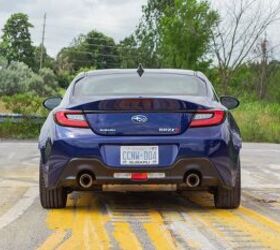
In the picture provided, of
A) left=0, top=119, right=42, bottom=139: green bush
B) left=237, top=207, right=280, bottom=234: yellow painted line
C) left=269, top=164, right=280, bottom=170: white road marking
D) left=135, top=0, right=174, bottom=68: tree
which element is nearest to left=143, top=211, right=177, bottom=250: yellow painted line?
left=237, top=207, right=280, bottom=234: yellow painted line

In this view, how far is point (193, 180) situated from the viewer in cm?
666

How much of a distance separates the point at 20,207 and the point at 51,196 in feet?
1.33

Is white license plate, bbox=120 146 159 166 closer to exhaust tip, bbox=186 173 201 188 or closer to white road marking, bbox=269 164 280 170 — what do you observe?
exhaust tip, bbox=186 173 201 188

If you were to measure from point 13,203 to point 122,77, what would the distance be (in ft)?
5.70

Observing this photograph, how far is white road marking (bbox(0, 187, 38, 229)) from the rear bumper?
1.97 ft

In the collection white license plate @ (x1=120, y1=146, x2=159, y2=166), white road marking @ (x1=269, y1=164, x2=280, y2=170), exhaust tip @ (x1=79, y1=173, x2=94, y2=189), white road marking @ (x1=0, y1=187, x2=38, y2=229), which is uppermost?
white license plate @ (x1=120, y1=146, x2=159, y2=166)

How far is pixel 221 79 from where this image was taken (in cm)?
3778

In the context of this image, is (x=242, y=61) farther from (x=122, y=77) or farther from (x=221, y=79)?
(x=122, y=77)

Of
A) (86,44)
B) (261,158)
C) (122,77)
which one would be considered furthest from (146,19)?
(122,77)

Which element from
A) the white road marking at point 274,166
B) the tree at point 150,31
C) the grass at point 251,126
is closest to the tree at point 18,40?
the tree at point 150,31

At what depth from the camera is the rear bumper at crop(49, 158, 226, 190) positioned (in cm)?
653

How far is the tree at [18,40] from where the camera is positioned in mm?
93938

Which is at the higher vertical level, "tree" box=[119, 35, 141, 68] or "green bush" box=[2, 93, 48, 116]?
"tree" box=[119, 35, 141, 68]

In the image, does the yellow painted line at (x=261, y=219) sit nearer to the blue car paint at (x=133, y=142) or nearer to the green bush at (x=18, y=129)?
the blue car paint at (x=133, y=142)
